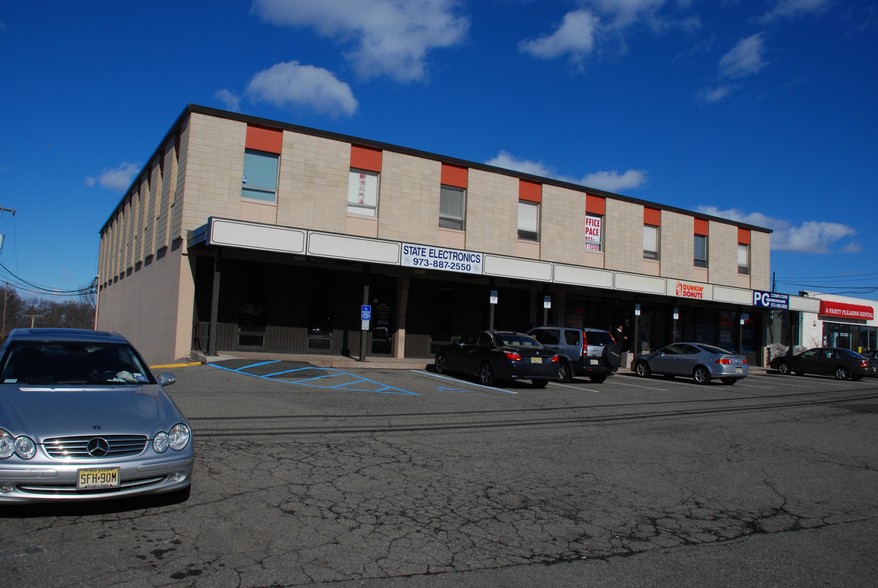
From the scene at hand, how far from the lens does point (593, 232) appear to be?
91.6 feet

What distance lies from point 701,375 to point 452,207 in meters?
10.7

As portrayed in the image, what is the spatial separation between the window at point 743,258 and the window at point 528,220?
13817mm

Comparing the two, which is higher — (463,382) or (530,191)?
(530,191)

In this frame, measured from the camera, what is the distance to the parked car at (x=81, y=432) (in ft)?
15.9

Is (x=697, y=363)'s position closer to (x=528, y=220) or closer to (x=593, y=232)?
(x=593, y=232)

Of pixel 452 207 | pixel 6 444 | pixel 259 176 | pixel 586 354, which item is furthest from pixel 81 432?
pixel 452 207

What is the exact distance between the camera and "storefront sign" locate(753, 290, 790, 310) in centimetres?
3092

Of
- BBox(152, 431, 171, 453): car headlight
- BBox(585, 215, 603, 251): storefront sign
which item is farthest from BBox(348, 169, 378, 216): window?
BBox(152, 431, 171, 453): car headlight

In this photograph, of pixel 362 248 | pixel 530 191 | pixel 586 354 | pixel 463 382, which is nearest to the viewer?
pixel 463 382

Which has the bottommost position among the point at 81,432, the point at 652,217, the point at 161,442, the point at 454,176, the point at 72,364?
the point at 161,442

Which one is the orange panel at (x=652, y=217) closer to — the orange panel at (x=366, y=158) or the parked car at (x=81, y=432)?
the orange panel at (x=366, y=158)

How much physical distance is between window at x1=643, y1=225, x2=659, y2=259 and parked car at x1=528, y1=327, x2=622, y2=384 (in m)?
12.0

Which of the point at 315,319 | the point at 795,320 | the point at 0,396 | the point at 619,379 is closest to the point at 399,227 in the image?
the point at 315,319

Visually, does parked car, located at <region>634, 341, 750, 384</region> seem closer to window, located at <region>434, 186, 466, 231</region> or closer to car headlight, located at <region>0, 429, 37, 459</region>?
window, located at <region>434, 186, 466, 231</region>
